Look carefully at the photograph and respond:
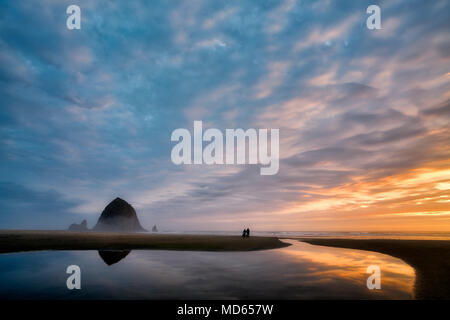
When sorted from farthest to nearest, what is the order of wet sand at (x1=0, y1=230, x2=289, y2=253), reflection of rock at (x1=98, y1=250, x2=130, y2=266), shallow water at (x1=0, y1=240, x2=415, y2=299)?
wet sand at (x1=0, y1=230, x2=289, y2=253) < reflection of rock at (x1=98, y1=250, x2=130, y2=266) < shallow water at (x1=0, y1=240, x2=415, y2=299)

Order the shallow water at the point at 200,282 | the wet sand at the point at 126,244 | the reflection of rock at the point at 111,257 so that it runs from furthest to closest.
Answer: the wet sand at the point at 126,244 < the reflection of rock at the point at 111,257 < the shallow water at the point at 200,282

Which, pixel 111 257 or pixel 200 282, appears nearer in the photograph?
pixel 200 282

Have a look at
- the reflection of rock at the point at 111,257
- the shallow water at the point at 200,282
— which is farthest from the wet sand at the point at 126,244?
the shallow water at the point at 200,282

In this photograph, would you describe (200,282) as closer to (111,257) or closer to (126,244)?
(111,257)

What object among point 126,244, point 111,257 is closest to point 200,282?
point 111,257

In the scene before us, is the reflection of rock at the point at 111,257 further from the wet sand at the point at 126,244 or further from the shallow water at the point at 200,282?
the wet sand at the point at 126,244

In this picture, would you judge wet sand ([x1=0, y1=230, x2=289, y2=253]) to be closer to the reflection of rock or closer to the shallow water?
the reflection of rock

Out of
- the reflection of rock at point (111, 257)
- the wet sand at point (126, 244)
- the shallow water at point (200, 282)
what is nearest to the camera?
the shallow water at point (200, 282)

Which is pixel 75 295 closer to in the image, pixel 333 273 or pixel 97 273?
pixel 97 273

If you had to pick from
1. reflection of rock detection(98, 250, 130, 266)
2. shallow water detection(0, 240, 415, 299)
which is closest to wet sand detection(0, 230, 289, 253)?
reflection of rock detection(98, 250, 130, 266)

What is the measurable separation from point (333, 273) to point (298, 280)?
5.01 metres

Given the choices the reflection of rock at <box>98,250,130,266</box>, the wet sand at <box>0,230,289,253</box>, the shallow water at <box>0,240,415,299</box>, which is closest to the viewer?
the shallow water at <box>0,240,415,299</box>
